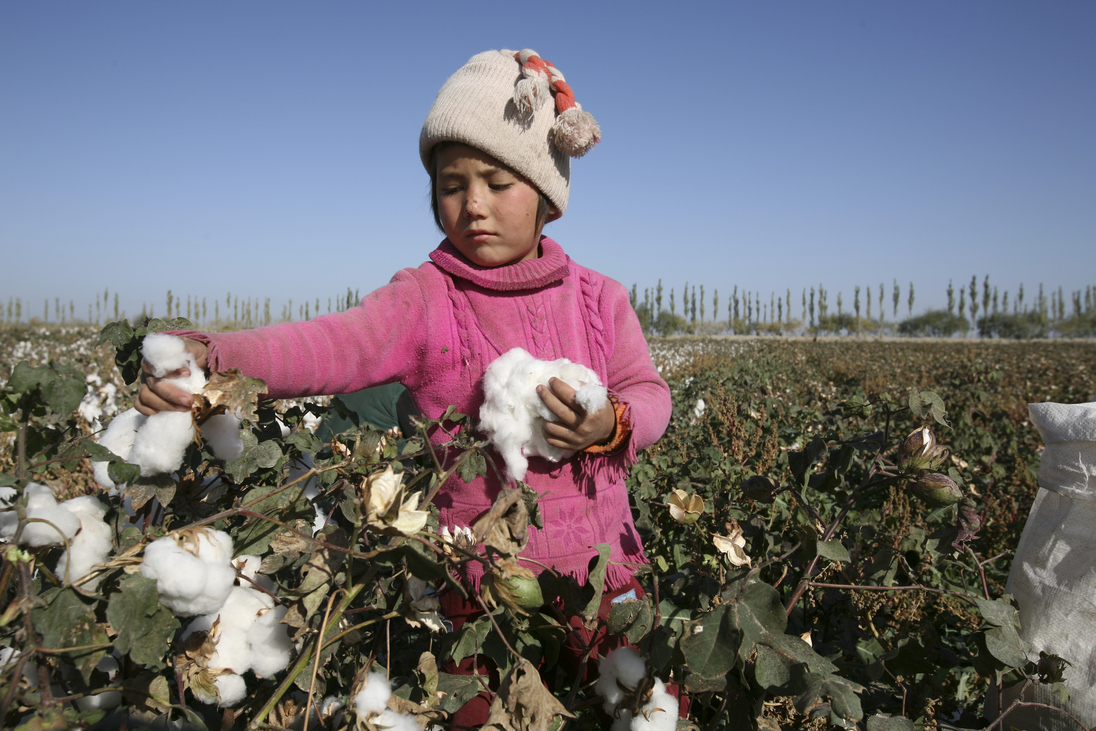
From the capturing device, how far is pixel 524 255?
1.46m

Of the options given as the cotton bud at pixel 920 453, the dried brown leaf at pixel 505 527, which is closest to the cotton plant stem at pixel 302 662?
the dried brown leaf at pixel 505 527

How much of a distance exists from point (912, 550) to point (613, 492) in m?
0.75

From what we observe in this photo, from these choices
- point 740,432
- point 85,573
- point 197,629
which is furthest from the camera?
point 740,432

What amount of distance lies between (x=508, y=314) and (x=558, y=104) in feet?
1.63

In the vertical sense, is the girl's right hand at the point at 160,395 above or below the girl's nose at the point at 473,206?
below

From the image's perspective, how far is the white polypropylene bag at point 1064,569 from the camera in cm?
122

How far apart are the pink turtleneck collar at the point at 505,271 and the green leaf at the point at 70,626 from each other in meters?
0.89

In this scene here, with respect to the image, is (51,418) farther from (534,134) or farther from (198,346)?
(534,134)

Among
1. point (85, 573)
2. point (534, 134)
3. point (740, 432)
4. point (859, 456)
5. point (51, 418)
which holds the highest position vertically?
point (534, 134)

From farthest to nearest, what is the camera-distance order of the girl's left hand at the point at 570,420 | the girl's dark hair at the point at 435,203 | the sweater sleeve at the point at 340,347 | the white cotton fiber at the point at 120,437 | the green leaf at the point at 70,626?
the girl's dark hair at the point at 435,203 → the girl's left hand at the point at 570,420 → the sweater sleeve at the point at 340,347 → the white cotton fiber at the point at 120,437 → the green leaf at the point at 70,626

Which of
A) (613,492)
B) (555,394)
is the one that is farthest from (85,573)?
(613,492)

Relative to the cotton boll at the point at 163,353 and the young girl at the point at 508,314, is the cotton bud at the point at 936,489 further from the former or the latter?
the cotton boll at the point at 163,353

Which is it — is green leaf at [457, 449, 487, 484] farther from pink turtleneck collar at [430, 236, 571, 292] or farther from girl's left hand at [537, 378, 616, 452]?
pink turtleneck collar at [430, 236, 571, 292]

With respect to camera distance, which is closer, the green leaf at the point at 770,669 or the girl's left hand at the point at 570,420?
the green leaf at the point at 770,669
